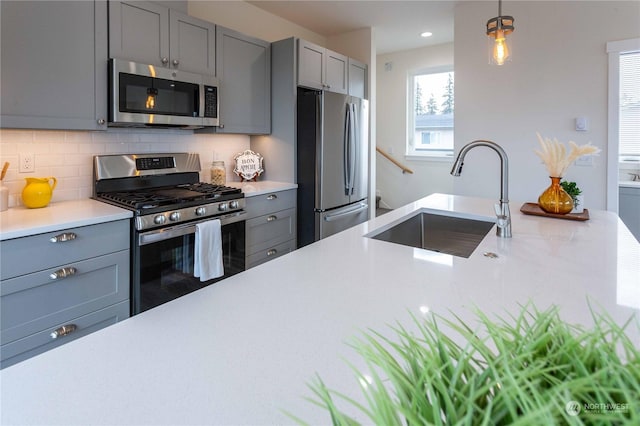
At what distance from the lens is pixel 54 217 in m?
1.85

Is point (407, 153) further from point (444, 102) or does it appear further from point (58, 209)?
point (58, 209)

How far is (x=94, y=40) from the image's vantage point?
215cm

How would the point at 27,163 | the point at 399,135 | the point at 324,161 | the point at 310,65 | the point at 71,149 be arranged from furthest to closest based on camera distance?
the point at 399,135
the point at 310,65
the point at 324,161
the point at 71,149
the point at 27,163

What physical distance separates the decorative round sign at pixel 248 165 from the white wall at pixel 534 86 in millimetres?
2058

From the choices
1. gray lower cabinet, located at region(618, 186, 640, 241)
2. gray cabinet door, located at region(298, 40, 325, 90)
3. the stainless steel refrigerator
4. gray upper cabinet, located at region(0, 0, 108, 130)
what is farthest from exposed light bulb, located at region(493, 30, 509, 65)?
gray lower cabinet, located at region(618, 186, 640, 241)

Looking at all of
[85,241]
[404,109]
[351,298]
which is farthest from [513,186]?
[85,241]

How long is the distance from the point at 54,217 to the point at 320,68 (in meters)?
2.61

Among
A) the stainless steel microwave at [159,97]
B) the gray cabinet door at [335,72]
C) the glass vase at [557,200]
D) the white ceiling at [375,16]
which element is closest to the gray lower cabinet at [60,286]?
the stainless steel microwave at [159,97]

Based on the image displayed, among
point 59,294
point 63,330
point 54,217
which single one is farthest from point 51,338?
point 54,217

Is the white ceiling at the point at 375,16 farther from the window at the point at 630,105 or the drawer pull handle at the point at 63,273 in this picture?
the drawer pull handle at the point at 63,273

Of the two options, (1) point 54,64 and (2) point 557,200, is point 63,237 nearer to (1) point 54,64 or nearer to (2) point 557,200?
(1) point 54,64

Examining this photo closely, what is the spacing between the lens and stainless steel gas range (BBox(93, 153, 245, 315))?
2104 millimetres

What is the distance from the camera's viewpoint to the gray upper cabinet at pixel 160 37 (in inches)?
89.1
